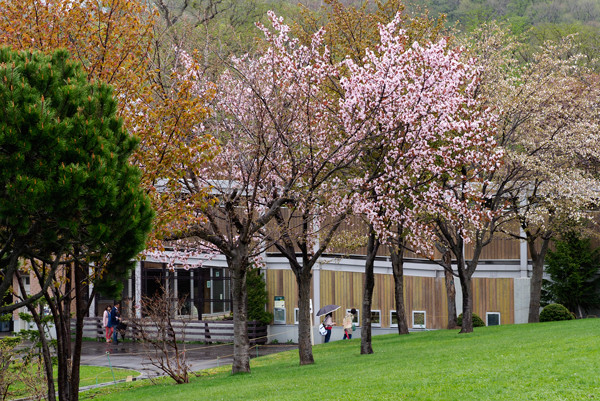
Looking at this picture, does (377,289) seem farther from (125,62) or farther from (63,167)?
(63,167)

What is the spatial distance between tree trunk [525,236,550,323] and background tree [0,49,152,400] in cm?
1908

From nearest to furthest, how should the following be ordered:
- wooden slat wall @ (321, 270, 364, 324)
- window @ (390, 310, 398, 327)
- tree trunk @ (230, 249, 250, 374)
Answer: tree trunk @ (230, 249, 250, 374), window @ (390, 310, 398, 327), wooden slat wall @ (321, 270, 364, 324)

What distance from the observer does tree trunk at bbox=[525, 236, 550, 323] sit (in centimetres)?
2489

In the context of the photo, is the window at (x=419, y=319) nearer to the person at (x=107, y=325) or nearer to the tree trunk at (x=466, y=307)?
the tree trunk at (x=466, y=307)

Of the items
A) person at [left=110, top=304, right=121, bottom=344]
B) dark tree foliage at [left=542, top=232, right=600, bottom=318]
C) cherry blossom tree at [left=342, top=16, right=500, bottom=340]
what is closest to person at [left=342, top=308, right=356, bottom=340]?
dark tree foliage at [left=542, top=232, right=600, bottom=318]

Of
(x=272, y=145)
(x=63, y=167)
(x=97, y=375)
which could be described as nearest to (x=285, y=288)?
(x=97, y=375)

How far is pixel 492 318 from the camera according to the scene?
26.4 metres

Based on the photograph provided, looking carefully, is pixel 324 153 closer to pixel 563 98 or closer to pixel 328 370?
pixel 328 370

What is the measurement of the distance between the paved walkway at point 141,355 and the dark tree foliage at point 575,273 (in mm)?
10601

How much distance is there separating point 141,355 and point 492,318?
512 inches

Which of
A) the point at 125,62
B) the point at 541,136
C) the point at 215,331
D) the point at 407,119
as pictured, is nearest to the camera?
the point at 125,62

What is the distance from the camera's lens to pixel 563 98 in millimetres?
23234

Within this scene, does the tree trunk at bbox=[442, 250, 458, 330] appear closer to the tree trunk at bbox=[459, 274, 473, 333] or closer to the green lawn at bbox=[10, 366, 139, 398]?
the tree trunk at bbox=[459, 274, 473, 333]

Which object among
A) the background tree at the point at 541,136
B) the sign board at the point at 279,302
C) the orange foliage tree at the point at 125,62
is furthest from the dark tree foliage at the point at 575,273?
the orange foliage tree at the point at 125,62
